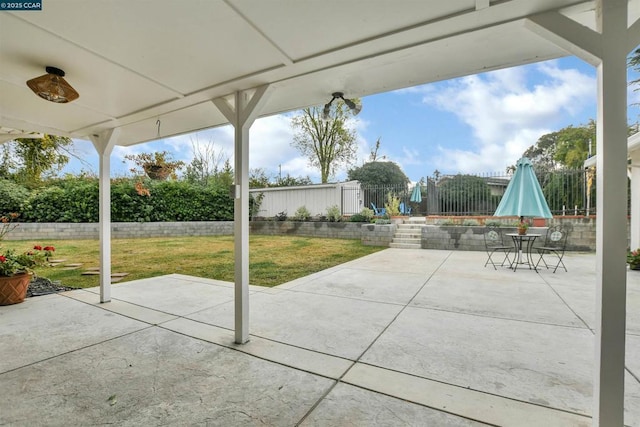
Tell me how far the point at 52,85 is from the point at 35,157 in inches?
379

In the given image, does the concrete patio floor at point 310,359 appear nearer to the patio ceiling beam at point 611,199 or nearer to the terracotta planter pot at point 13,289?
the terracotta planter pot at point 13,289

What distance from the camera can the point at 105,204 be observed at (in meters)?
3.79

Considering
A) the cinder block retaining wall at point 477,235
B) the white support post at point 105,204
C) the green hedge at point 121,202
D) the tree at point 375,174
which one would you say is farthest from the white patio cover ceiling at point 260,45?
the tree at point 375,174

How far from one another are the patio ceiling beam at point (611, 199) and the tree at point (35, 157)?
1200cm

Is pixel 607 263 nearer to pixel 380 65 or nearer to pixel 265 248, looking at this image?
pixel 380 65

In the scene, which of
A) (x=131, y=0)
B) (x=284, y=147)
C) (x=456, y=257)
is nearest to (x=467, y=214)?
(x=456, y=257)

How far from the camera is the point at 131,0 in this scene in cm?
154

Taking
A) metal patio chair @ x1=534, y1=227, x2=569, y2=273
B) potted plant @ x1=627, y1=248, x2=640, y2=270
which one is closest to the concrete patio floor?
metal patio chair @ x1=534, y1=227, x2=569, y2=273

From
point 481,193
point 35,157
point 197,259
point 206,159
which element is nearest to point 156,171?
point 197,259

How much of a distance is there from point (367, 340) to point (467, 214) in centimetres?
897

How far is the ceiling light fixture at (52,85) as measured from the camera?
226cm

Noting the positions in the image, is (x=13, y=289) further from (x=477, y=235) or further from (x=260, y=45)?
(x=477, y=235)

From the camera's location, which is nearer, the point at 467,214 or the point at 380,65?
the point at 380,65

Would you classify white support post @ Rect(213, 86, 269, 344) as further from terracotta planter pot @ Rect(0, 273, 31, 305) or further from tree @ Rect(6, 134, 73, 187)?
tree @ Rect(6, 134, 73, 187)
